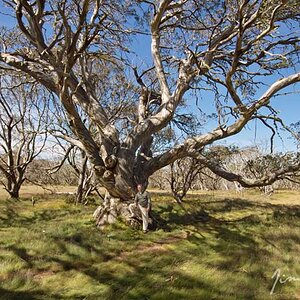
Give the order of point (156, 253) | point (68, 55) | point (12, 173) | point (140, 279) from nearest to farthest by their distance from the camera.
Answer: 1. point (140, 279)
2. point (156, 253)
3. point (68, 55)
4. point (12, 173)

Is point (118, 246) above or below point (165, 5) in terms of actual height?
below

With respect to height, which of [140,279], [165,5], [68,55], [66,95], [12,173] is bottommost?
[140,279]

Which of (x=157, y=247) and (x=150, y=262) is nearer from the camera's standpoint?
(x=150, y=262)

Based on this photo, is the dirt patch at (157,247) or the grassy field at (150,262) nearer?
the grassy field at (150,262)

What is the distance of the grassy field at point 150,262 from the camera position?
4.08 m

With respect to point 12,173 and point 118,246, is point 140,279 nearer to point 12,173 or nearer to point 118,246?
point 118,246

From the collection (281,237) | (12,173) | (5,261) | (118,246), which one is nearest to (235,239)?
(281,237)

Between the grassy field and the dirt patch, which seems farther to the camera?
the dirt patch

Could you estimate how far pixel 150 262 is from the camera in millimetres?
5395

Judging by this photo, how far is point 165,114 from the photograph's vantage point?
28.8 ft

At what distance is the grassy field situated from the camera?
4078 millimetres

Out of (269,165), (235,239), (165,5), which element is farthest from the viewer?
(269,165)

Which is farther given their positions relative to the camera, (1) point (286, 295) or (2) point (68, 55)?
(2) point (68, 55)

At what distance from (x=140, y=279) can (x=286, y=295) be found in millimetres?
2023
